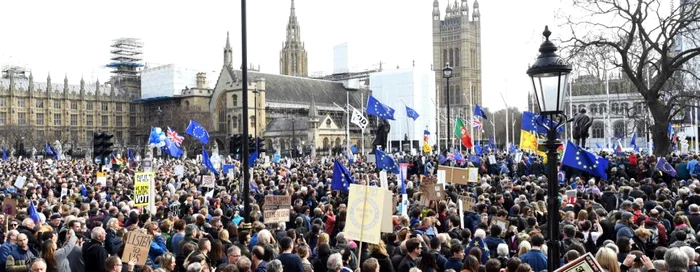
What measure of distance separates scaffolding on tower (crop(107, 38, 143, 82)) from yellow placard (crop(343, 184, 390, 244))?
95.4 metres

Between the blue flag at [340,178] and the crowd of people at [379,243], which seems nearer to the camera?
the crowd of people at [379,243]

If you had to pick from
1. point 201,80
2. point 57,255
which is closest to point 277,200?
point 57,255

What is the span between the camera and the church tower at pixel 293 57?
111625 millimetres

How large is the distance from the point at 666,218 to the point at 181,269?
7.35 metres

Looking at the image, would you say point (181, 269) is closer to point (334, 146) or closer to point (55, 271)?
point (55, 271)

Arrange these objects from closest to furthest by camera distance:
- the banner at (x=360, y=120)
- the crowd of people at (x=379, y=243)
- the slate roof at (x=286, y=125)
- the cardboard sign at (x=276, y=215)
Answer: the crowd of people at (x=379, y=243)
the cardboard sign at (x=276, y=215)
the banner at (x=360, y=120)
the slate roof at (x=286, y=125)

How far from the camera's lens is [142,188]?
13.4 metres

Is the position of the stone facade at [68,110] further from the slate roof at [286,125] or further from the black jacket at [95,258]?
the black jacket at [95,258]

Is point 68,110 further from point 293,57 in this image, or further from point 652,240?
point 652,240

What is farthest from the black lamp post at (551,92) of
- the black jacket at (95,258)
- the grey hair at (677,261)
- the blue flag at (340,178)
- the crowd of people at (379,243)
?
the blue flag at (340,178)

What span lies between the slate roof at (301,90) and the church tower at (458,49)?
1070 inches

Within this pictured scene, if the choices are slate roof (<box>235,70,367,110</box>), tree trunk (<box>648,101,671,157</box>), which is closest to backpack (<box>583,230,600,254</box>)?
tree trunk (<box>648,101,671,157</box>)

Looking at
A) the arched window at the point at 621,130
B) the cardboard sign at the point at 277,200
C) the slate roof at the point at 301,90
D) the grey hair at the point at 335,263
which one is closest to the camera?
the grey hair at the point at 335,263

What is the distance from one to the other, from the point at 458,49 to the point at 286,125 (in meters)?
50.1
